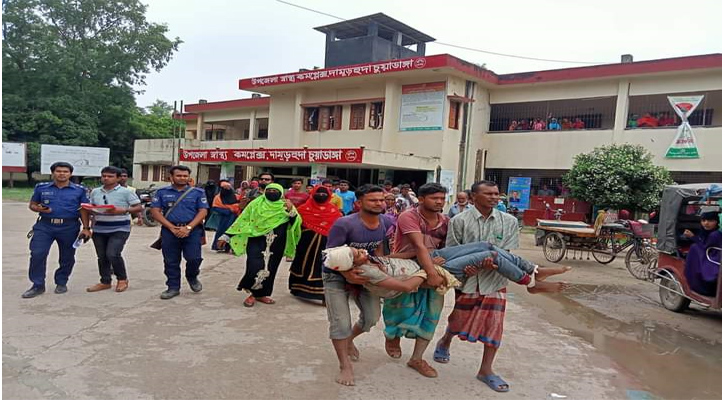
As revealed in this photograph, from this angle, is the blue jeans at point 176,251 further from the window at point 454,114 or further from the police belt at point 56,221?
the window at point 454,114

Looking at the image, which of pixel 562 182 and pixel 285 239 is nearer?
pixel 285 239

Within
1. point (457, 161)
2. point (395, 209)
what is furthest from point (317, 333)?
point (457, 161)

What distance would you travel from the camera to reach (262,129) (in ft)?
92.8

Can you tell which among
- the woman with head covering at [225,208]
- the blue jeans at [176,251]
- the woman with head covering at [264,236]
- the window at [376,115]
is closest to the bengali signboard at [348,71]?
the window at [376,115]

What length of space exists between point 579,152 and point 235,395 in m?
17.3

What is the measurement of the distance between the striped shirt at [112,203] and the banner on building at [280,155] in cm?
1101

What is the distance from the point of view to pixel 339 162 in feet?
57.4

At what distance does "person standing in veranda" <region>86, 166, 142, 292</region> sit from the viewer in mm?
5723

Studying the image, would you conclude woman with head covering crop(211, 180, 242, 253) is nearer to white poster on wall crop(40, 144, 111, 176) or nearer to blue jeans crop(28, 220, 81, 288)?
blue jeans crop(28, 220, 81, 288)

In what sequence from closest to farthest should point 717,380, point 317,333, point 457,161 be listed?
point 717,380
point 317,333
point 457,161

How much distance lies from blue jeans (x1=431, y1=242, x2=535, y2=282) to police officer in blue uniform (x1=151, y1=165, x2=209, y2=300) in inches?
128

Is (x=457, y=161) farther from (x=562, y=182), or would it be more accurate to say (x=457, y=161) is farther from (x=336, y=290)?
(x=336, y=290)

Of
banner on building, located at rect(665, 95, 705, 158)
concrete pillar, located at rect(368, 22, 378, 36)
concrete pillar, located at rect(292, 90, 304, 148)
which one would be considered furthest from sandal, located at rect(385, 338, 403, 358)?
concrete pillar, located at rect(368, 22, 378, 36)

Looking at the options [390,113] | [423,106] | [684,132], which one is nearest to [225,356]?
[423,106]
